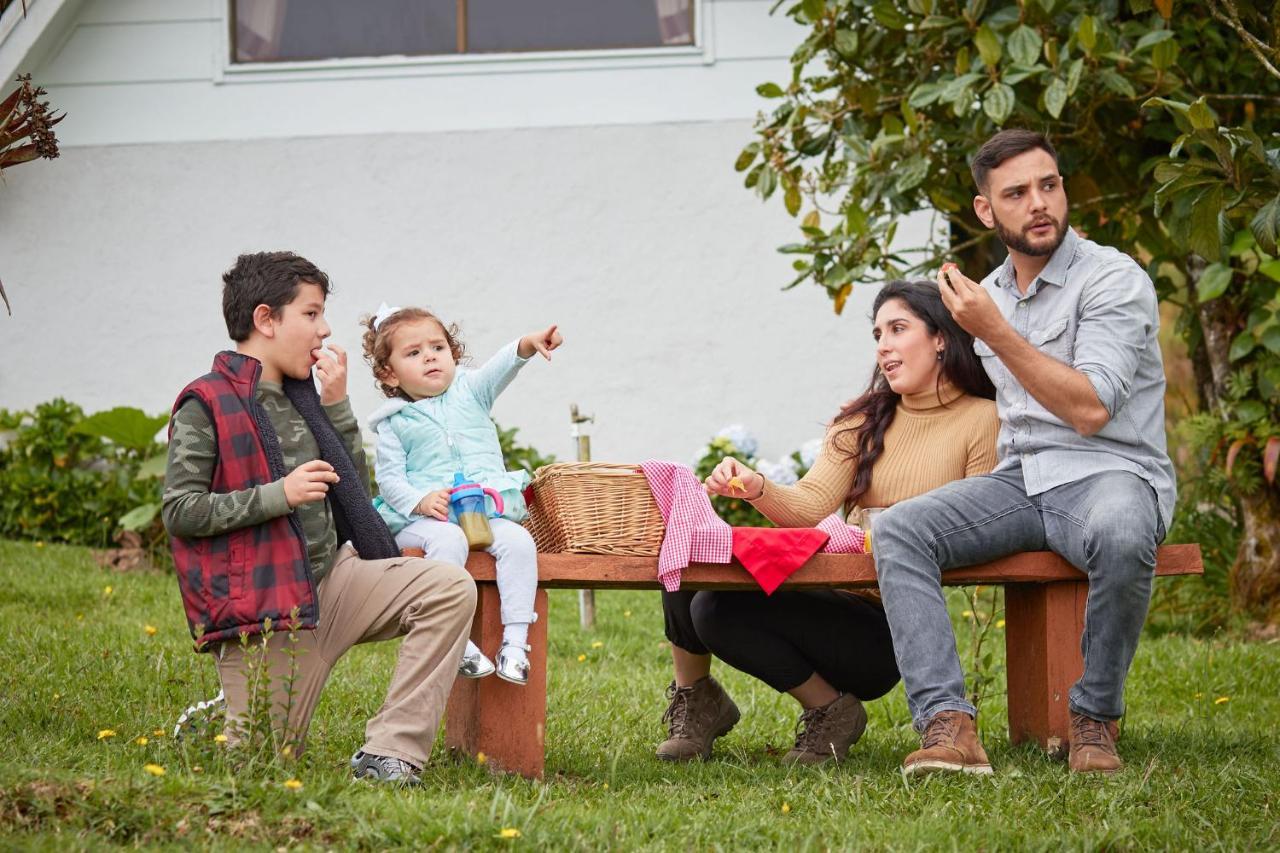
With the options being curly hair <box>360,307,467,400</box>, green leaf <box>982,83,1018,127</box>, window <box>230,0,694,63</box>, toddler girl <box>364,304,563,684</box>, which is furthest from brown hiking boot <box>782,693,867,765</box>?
window <box>230,0,694,63</box>

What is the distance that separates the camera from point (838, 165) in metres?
6.30

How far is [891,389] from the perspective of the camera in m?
4.49

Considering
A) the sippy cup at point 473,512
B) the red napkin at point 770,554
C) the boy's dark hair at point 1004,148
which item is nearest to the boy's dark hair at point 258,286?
the sippy cup at point 473,512

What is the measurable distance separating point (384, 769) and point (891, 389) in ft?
6.19

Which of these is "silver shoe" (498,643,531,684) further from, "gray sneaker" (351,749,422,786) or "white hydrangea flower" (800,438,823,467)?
"white hydrangea flower" (800,438,823,467)

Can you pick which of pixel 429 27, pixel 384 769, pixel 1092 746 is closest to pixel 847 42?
pixel 1092 746

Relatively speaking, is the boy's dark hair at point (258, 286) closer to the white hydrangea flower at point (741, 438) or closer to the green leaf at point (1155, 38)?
the green leaf at point (1155, 38)

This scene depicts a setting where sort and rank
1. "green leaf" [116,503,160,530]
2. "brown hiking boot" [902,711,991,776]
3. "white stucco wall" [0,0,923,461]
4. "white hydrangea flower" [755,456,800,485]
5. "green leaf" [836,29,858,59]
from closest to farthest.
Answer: "brown hiking boot" [902,711,991,776], "green leaf" [836,29,858,59], "green leaf" [116,503,160,530], "white hydrangea flower" [755,456,800,485], "white stucco wall" [0,0,923,461]

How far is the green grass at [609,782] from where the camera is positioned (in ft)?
10.2

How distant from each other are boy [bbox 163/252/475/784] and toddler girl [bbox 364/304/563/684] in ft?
0.54

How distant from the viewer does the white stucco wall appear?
9016mm

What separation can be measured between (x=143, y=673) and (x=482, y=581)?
74.6 inches

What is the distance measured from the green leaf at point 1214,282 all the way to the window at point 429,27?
4110 millimetres

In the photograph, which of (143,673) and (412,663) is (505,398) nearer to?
(143,673)
